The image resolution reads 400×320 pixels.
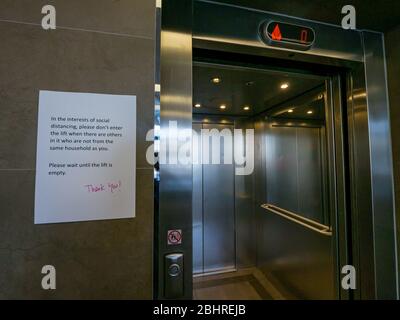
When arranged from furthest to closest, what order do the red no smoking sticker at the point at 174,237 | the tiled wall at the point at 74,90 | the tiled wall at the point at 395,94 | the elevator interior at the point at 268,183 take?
1. the elevator interior at the point at 268,183
2. the tiled wall at the point at 395,94
3. the red no smoking sticker at the point at 174,237
4. the tiled wall at the point at 74,90

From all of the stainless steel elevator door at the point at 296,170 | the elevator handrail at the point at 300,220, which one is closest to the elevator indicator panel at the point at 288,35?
the stainless steel elevator door at the point at 296,170

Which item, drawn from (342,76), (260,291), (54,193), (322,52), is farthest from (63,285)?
(260,291)

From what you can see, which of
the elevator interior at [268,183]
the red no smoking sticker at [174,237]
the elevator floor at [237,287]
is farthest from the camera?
the elevator floor at [237,287]

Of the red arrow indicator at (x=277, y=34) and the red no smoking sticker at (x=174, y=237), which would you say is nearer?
the red no smoking sticker at (x=174, y=237)

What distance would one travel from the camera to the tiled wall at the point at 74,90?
52 centimetres

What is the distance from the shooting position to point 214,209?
2.31 metres

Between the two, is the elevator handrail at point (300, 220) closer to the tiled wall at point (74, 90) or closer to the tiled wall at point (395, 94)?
the tiled wall at point (395, 94)

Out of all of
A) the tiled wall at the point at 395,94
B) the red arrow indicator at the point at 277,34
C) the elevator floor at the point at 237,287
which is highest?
the red arrow indicator at the point at 277,34

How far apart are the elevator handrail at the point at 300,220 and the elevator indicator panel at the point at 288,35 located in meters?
1.05

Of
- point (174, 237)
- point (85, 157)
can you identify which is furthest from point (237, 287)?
point (85, 157)

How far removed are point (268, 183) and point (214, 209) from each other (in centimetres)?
69

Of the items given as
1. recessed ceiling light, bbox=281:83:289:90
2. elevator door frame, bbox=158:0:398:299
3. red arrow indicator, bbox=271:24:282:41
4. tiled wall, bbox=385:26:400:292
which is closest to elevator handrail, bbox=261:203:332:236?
elevator door frame, bbox=158:0:398:299

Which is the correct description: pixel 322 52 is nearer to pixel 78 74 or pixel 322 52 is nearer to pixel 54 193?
pixel 78 74

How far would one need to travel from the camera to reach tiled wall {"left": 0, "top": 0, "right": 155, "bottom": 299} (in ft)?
1.72
